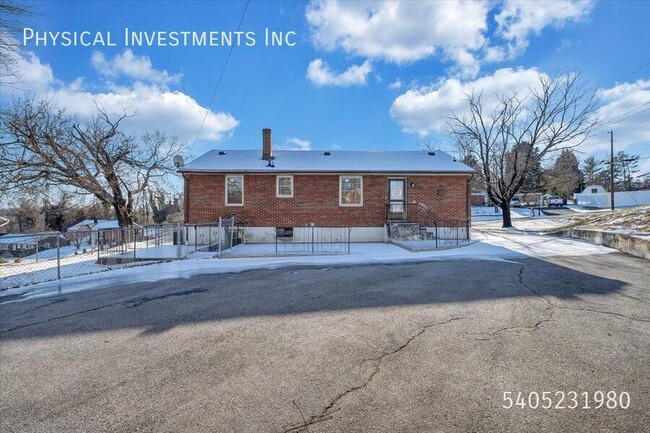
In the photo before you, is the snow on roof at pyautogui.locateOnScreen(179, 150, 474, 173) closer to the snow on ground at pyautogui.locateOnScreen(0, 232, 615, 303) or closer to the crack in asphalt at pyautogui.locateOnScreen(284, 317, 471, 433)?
the snow on ground at pyautogui.locateOnScreen(0, 232, 615, 303)

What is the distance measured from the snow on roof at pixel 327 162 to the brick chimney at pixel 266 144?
317 millimetres

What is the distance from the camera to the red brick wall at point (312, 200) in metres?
13.7

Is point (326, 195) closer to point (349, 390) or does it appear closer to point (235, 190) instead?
point (235, 190)

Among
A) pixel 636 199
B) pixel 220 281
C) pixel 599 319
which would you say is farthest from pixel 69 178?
pixel 636 199

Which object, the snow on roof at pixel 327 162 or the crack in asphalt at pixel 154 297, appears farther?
the snow on roof at pixel 327 162

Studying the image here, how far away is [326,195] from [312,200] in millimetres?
665

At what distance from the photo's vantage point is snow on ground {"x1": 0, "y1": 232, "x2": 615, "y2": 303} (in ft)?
22.3

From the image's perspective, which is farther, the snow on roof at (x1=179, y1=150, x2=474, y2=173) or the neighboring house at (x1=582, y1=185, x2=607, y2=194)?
the neighboring house at (x1=582, y1=185, x2=607, y2=194)

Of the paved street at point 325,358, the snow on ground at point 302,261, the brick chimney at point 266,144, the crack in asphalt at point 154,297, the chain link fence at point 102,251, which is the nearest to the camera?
the paved street at point 325,358

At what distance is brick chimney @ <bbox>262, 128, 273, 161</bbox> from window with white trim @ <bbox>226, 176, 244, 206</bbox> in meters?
2.13

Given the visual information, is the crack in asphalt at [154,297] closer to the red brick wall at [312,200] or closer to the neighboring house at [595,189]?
the red brick wall at [312,200]

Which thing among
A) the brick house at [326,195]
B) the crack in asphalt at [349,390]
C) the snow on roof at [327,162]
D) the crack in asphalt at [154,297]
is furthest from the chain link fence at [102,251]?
the crack in asphalt at [349,390]

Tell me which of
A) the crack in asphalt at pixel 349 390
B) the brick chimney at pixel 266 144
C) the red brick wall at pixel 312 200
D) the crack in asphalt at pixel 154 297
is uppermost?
the brick chimney at pixel 266 144

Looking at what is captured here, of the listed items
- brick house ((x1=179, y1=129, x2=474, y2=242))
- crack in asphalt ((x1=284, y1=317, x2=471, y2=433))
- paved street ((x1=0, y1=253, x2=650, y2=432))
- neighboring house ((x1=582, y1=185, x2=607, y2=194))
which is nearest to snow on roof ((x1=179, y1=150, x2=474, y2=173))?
brick house ((x1=179, y1=129, x2=474, y2=242))
